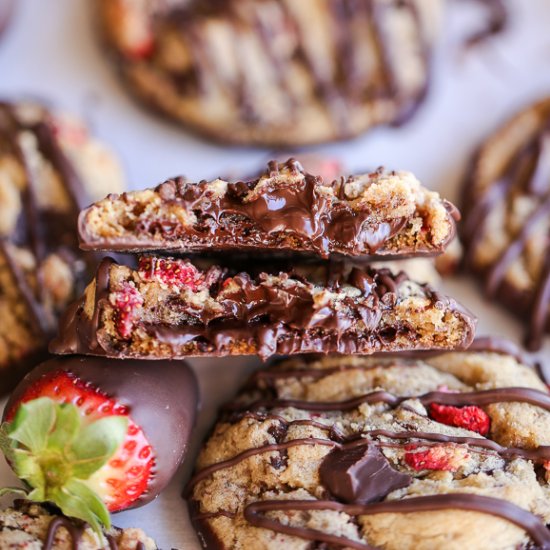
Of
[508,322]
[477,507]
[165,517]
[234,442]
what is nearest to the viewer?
[477,507]

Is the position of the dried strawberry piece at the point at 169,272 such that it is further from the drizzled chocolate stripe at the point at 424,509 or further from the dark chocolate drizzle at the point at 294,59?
the dark chocolate drizzle at the point at 294,59

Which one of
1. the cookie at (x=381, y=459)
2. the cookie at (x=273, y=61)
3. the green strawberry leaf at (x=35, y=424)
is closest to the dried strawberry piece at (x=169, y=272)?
the green strawberry leaf at (x=35, y=424)

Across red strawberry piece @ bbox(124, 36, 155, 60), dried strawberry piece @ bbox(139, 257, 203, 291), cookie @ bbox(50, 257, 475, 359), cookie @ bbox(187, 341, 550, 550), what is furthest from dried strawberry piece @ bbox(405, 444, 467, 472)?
red strawberry piece @ bbox(124, 36, 155, 60)

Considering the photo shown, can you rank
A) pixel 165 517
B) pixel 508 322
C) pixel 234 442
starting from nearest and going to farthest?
pixel 234 442
pixel 165 517
pixel 508 322

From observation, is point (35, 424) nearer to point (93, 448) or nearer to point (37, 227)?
point (93, 448)

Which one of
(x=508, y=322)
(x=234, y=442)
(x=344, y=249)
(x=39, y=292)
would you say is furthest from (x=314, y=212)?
(x=508, y=322)

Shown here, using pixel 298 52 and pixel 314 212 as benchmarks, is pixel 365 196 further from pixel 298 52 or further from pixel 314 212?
pixel 298 52
